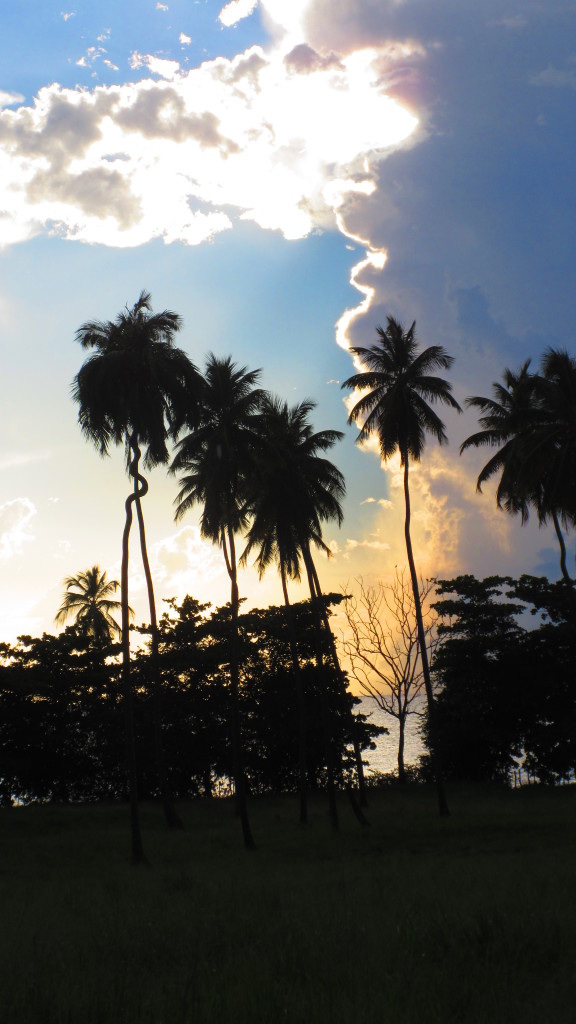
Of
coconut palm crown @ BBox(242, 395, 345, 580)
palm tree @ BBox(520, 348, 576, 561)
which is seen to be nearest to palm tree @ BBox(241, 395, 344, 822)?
coconut palm crown @ BBox(242, 395, 345, 580)

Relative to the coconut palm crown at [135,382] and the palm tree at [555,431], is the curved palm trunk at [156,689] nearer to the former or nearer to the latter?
the coconut palm crown at [135,382]

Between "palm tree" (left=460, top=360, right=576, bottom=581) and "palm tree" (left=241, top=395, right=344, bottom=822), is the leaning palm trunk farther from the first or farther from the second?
"palm tree" (left=460, top=360, right=576, bottom=581)

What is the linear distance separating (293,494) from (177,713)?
2378 centimetres

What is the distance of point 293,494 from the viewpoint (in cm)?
3416

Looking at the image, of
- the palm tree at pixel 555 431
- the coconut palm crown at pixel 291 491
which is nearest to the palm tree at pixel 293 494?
the coconut palm crown at pixel 291 491

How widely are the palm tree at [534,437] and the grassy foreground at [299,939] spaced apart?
23270mm

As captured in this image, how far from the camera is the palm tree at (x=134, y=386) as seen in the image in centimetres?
2803

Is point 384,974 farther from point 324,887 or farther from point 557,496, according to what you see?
point 557,496

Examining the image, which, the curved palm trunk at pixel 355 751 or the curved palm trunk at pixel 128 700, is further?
the curved palm trunk at pixel 355 751

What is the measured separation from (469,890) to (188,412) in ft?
68.8

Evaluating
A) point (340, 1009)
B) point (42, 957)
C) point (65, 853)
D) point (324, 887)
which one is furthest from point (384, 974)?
point (65, 853)

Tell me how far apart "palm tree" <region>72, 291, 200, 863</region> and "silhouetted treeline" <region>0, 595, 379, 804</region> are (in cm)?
2312

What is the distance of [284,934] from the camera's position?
1038cm

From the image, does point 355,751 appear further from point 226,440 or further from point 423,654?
point 226,440
